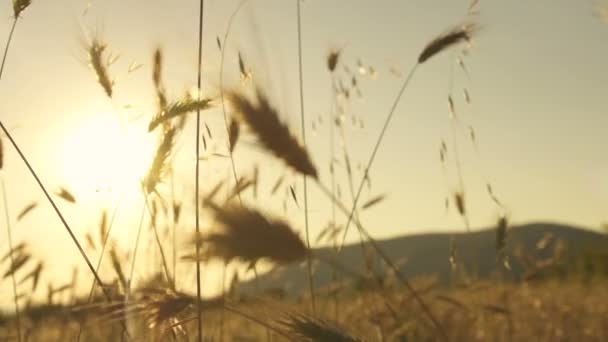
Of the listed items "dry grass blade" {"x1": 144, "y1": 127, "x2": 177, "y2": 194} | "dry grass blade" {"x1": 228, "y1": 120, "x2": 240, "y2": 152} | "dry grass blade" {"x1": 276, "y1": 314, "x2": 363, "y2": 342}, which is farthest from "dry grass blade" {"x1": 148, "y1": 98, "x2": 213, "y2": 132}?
"dry grass blade" {"x1": 276, "y1": 314, "x2": 363, "y2": 342}

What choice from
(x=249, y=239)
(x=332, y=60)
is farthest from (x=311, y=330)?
(x=332, y=60)

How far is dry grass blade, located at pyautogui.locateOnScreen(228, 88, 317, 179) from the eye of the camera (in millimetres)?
1423

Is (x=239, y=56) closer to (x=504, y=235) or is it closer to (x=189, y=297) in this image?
(x=504, y=235)

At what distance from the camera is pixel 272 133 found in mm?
1507

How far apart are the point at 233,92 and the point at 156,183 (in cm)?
28

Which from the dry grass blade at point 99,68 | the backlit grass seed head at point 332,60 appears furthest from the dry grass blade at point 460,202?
the dry grass blade at point 99,68

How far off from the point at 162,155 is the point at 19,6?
1.71 feet

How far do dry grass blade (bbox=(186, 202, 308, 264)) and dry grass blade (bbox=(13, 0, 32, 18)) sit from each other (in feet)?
3.13

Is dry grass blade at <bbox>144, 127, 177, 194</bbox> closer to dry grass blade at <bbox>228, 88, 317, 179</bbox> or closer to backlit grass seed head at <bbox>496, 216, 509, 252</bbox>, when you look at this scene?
dry grass blade at <bbox>228, 88, 317, 179</bbox>

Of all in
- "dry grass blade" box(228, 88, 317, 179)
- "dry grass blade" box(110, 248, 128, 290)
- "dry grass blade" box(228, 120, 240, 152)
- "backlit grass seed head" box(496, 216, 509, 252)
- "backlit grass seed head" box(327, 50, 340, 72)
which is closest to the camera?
"dry grass blade" box(228, 88, 317, 179)

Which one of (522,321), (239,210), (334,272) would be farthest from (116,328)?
(239,210)

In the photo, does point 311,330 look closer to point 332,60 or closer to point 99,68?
point 99,68

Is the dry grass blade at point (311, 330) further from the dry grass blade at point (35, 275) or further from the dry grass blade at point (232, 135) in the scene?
the dry grass blade at point (35, 275)

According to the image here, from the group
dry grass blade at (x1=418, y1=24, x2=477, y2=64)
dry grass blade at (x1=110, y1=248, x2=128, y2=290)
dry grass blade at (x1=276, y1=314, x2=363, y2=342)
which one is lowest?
dry grass blade at (x1=276, y1=314, x2=363, y2=342)
